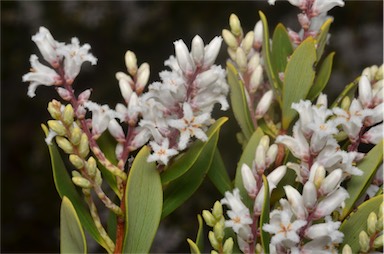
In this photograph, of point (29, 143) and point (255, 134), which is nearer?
point (255, 134)

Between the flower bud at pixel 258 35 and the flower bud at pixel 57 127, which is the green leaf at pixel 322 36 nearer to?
the flower bud at pixel 258 35

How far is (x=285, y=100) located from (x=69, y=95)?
0.30m

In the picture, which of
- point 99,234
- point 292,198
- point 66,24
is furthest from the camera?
point 66,24

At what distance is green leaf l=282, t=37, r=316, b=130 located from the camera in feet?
3.28

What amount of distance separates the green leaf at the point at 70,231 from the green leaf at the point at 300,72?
338mm

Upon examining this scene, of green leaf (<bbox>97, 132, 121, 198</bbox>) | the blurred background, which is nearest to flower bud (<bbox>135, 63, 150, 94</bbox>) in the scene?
green leaf (<bbox>97, 132, 121, 198</bbox>)

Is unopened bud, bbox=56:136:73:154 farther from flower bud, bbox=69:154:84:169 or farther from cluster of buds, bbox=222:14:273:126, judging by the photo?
cluster of buds, bbox=222:14:273:126

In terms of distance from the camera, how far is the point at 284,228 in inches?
32.9

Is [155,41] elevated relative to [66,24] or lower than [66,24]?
lower

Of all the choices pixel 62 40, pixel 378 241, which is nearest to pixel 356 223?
pixel 378 241

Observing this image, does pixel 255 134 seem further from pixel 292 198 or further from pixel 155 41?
pixel 155 41

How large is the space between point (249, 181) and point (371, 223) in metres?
0.16

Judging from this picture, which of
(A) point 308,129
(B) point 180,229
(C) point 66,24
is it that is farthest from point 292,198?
(C) point 66,24

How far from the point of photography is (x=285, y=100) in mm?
1020
